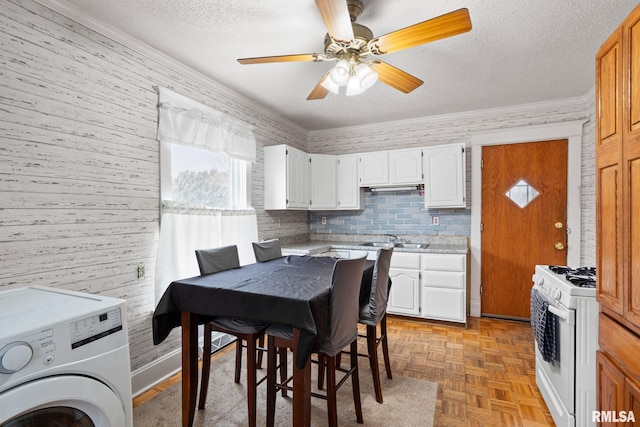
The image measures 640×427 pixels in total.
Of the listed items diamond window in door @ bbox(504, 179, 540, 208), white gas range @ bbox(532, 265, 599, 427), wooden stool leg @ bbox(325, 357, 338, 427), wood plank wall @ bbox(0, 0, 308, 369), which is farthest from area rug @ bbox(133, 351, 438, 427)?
diamond window in door @ bbox(504, 179, 540, 208)

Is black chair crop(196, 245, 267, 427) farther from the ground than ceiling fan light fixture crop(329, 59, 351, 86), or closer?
closer

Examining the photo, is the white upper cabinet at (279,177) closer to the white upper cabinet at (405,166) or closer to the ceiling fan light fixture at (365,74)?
the white upper cabinet at (405,166)

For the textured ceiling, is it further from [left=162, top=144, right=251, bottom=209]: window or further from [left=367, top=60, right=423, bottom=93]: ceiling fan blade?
[left=162, top=144, right=251, bottom=209]: window

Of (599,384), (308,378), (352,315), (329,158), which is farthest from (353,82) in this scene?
(329,158)

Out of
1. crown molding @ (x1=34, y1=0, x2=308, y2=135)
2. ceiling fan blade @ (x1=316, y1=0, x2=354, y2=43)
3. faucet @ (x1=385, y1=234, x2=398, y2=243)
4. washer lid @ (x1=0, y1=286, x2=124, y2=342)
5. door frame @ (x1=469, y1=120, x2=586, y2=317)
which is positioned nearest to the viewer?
washer lid @ (x1=0, y1=286, x2=124, y2=342)

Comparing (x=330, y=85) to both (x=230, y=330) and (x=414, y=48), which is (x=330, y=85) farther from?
(x=230, y=330)

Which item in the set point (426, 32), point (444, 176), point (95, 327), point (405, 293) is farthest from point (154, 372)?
point (444, 176)

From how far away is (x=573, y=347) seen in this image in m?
1.69

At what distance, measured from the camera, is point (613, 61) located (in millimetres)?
1289

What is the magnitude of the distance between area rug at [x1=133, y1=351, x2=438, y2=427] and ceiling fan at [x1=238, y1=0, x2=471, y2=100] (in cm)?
207

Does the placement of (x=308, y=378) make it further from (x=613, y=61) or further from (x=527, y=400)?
(x=613, y=61)

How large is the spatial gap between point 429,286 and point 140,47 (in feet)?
11.5

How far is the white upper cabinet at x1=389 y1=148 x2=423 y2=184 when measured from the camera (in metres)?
3.93
